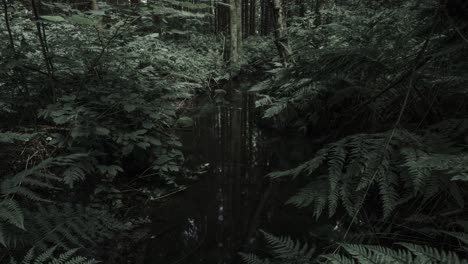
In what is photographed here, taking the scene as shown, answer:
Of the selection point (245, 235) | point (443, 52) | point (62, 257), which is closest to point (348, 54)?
point (443, 52)

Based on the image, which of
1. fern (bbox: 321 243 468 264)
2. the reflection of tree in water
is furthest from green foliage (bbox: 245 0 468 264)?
the reflection of tree in water

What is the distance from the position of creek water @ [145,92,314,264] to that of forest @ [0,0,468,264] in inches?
0.8

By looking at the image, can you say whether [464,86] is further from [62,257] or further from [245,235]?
[62,257]

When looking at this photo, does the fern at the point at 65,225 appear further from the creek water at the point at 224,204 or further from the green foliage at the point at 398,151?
the green foliage at the point at 398,151

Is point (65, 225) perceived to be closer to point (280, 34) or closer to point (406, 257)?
point (406, 257)

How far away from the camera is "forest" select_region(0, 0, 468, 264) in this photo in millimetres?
1660

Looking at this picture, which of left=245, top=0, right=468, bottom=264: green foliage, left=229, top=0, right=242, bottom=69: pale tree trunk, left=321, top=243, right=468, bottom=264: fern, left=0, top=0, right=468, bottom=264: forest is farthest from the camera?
left=229, top=0, right=242, bottom=69: pale tree trunk

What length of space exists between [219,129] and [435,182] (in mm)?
4904

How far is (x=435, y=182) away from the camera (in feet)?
4.83

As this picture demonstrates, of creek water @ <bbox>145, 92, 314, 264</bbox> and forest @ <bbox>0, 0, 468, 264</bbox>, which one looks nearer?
forest @ <bbox>0, 0, 468, 264</bbox>

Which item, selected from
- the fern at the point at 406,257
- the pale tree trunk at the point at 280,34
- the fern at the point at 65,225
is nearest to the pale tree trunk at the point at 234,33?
the pale tree trunk at the point at 280,34

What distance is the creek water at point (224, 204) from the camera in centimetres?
277

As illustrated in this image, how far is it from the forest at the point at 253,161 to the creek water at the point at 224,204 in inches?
0.8

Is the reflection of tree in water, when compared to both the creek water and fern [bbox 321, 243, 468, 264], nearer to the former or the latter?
the creek water
